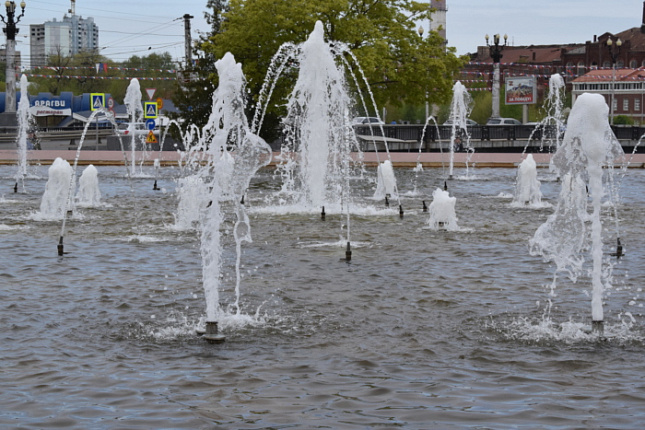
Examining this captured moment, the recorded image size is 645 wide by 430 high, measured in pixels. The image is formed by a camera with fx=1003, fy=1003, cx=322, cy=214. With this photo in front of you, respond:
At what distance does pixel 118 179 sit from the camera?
29797 mm

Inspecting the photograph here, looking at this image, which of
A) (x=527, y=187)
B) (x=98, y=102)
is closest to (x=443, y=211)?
(x=527, y=187)

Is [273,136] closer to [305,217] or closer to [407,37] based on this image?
[407,37]

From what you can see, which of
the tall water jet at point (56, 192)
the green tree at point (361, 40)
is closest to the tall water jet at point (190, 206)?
the tall water jet at point (56, 192)

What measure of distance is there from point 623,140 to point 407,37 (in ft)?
61.2

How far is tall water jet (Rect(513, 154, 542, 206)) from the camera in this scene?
2133 cm

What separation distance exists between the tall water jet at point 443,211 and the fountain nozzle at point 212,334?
343 inches

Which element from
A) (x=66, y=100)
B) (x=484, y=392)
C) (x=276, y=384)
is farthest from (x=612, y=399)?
(x=66, y=100)

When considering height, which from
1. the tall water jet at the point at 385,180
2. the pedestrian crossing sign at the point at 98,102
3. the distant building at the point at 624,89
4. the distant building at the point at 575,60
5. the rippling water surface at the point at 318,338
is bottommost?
the rippling water surface at the point at 318,338

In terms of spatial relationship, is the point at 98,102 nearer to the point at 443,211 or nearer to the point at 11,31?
the point at 11,31

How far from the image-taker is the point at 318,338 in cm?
876

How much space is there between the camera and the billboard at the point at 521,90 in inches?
3108

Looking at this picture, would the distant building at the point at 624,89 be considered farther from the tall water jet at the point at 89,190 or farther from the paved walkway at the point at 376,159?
the tall water jet at the point at 89,190

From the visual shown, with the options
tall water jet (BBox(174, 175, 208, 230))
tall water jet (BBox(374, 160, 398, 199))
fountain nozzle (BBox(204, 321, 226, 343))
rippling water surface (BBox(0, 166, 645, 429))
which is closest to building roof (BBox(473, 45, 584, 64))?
tall water jet (BBox(374, 160, 398, 199))

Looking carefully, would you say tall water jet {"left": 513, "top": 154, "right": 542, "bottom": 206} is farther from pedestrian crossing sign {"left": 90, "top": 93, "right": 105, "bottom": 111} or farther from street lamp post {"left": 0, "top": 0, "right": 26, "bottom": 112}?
street lamp post {"left": 0, "top": 0, "right": 26, "bottom": 112}
